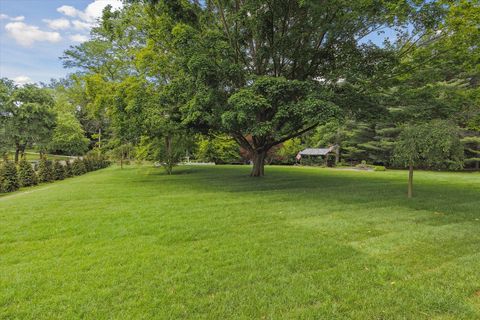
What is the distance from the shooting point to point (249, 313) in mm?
2449

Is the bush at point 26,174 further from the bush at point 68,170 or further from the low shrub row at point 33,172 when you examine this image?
the bush at point 68,170

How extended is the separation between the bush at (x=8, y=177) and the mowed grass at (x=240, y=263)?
24.1ft

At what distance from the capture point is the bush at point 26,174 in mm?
13269

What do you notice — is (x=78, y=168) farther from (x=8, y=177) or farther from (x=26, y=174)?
(x=8, y=177)

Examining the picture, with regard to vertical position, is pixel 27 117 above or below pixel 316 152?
above

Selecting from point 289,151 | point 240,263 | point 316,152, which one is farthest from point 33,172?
point 316,152

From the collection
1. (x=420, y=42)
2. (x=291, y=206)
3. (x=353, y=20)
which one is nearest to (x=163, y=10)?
(x=353, y=20)

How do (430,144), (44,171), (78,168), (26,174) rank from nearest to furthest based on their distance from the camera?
1. (430,144)
2. (26,174)
3. (44,171)
4. (78,168)

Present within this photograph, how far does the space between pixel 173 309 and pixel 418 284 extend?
2.73m

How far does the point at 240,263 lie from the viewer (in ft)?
11.3

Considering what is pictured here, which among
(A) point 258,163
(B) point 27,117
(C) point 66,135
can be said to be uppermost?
(B) point 27,117

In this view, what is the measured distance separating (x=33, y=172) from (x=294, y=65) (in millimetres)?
14779

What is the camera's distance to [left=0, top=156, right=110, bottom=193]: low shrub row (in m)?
12.0

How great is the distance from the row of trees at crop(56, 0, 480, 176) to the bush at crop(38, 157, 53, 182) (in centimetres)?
667
